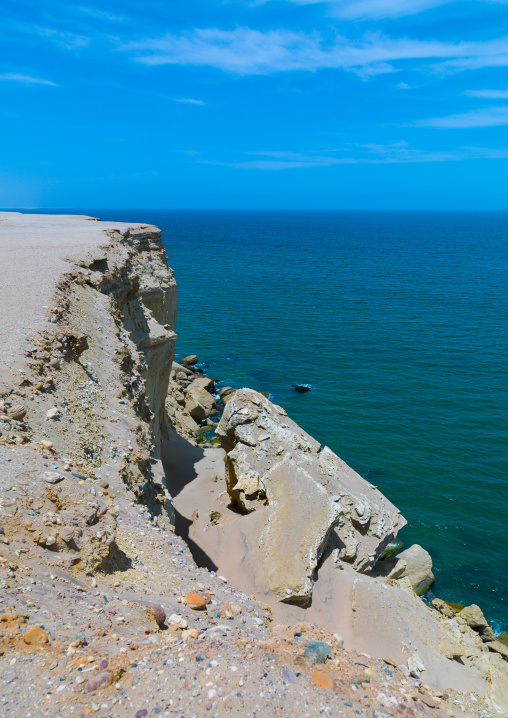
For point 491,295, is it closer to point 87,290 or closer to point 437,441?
point 437,441

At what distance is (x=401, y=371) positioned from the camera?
142ft

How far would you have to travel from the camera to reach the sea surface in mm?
25250

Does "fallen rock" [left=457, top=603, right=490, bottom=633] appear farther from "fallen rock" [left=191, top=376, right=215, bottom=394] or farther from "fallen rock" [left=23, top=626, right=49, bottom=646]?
"fallen rock" [left=191, top=376, right=215, bottom=394]

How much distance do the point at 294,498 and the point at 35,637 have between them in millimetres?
10528

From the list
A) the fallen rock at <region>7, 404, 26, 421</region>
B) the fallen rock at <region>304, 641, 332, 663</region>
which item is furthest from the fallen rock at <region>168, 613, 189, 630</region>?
the fallen rock at <region>7, 404, 26, 421</region>

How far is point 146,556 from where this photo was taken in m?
8.62

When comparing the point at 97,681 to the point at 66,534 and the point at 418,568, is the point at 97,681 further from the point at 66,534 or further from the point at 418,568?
the point at 418,568

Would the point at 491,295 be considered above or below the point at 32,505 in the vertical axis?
above

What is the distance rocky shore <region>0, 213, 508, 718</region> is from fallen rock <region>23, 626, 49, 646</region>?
2 cm

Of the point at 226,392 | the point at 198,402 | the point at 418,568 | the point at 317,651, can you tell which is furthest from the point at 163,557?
the point at 226,392

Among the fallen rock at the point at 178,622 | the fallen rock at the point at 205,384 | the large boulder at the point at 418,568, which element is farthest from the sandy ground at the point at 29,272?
the large boulder at the point at 418,568

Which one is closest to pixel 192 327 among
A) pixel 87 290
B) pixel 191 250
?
pixel 87 290

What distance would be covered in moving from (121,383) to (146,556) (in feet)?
18.8

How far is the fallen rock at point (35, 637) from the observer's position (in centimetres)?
559
